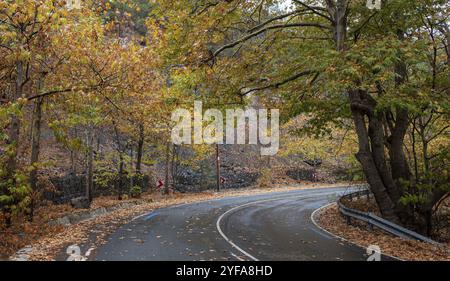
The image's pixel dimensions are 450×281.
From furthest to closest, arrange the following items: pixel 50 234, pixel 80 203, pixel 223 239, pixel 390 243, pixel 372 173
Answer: pixel 80 203 < pixel 372 173 < pixel 50 234 < pixel 223 239 < pixel 390 243

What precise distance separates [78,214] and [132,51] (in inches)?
337

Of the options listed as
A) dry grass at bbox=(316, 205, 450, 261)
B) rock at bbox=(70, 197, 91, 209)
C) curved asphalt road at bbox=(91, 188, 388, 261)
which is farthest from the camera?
rock at bbox=(70, 197, 91, 209)

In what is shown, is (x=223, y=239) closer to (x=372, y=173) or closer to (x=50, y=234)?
A: (x=50, y=234)

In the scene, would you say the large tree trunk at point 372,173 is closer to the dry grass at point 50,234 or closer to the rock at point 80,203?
the dry grass at point 50,234

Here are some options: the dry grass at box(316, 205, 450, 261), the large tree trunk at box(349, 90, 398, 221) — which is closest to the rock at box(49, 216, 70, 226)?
the dry grass at box(316, 205, 450, 261)

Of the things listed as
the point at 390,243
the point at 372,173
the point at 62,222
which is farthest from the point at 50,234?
the point at 372,173

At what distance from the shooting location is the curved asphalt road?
10.6m

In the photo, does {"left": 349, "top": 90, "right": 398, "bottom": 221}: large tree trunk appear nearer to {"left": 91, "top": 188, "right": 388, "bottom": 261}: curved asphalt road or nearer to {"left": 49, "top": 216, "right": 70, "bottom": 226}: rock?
{"left": 91, "top": 188, "right": 388, "bottom": 261}: curved asphalt road

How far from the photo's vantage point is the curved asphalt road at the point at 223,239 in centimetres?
1061

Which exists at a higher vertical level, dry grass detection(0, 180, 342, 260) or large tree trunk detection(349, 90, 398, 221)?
large tree trunk detection(349, 90, 398, 221)

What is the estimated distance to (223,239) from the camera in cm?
1309

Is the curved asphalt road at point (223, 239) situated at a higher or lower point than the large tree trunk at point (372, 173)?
lower

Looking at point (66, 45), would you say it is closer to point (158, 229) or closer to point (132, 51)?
point (132, 51)

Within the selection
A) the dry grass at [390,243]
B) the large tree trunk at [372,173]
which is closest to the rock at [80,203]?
the dry grass at [390,243]
